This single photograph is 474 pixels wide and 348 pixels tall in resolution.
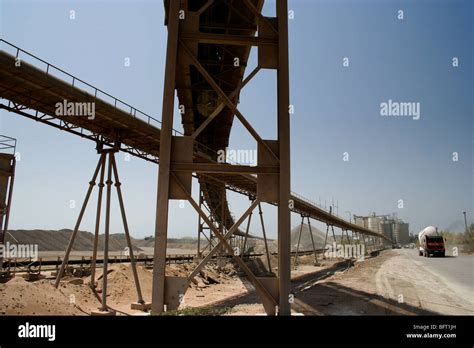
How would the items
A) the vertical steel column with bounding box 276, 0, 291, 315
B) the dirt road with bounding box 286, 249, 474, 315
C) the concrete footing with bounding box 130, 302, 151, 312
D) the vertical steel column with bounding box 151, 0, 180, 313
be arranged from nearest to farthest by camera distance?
1. the vertical steel column with bounding box 151, 0, 180, 313
2. the vertical steel column with bounding box 276, 0, 291, 315
3. the dirt road with bounding box 286, 249, 474, 315
4. the concrete footing with bounding box 130, 302, 151, 312

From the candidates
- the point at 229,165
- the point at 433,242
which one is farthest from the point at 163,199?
the point at 433,242

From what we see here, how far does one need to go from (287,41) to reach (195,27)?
76.4 inches

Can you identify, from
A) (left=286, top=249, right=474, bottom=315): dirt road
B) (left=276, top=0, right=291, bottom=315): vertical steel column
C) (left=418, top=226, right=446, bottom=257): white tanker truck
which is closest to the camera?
(left=276, top=0, right=291, bottom=315): vertical steel column

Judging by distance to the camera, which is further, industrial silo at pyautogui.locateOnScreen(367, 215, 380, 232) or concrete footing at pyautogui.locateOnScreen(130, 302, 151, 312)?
industrial silo at pyautogui.locateOnScreen(367, 215, 380, 232)

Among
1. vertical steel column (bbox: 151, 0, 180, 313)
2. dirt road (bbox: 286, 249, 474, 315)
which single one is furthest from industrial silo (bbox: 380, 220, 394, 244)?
vertical steel column (bbox: 151, 0, 180, 313)

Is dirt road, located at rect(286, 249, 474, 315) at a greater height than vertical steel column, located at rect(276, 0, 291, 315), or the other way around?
vertical steel column, located at rect(276, 0, 291, 315)

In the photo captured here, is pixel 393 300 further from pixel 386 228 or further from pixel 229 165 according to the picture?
pixel 386 228

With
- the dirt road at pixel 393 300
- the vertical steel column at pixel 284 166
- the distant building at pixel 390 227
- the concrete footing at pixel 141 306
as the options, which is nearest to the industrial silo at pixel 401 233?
the distant building at pixel 390 227

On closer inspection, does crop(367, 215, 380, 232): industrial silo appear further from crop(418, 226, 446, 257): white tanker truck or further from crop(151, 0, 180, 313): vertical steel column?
crop(151, 0, 180, 313): vertical steel column

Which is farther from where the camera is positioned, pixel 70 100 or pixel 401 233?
pixel 401 233

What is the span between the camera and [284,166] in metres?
6.27

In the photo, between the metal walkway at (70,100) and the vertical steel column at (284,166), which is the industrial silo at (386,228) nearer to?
the metal walkway at (70,100)

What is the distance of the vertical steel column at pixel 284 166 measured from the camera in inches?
238

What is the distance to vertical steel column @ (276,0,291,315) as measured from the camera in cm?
604
